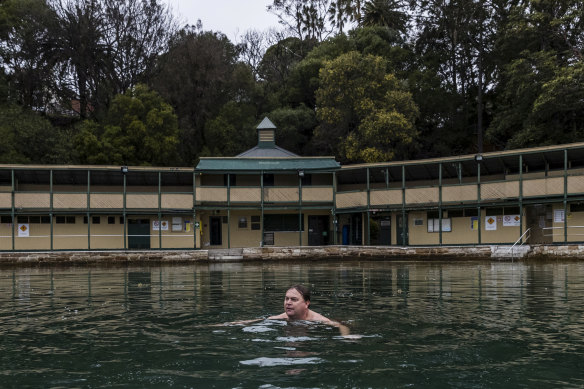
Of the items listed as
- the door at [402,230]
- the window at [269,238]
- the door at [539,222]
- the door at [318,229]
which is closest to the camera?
the door at [539,222]

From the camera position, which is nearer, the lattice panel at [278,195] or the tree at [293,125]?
the lattice panel at [278,195]

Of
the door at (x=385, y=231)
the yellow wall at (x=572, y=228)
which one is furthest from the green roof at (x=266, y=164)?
the yellow wall at (x=572, y=228)

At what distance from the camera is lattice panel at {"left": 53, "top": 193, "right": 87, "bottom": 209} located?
39906mm

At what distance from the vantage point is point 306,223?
151 feet

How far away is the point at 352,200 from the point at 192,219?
34.6ft

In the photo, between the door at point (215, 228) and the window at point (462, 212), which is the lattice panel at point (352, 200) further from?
the door at point (215, 228)

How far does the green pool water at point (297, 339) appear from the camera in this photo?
24.8 feet

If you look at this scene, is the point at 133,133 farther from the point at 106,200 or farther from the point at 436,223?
the point at 436,223

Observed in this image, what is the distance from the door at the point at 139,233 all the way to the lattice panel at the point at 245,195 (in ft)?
19.1

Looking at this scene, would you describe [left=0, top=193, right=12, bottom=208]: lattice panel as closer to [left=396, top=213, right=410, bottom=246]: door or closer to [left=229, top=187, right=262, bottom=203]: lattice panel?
[left=229, top=187, right=262, bottom=203]: lattice panel

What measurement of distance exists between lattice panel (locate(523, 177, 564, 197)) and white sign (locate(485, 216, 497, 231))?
8.64ft

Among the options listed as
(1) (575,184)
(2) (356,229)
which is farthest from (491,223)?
(2) (356,229)

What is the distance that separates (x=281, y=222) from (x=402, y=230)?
8565 mm

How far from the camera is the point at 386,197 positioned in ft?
135
